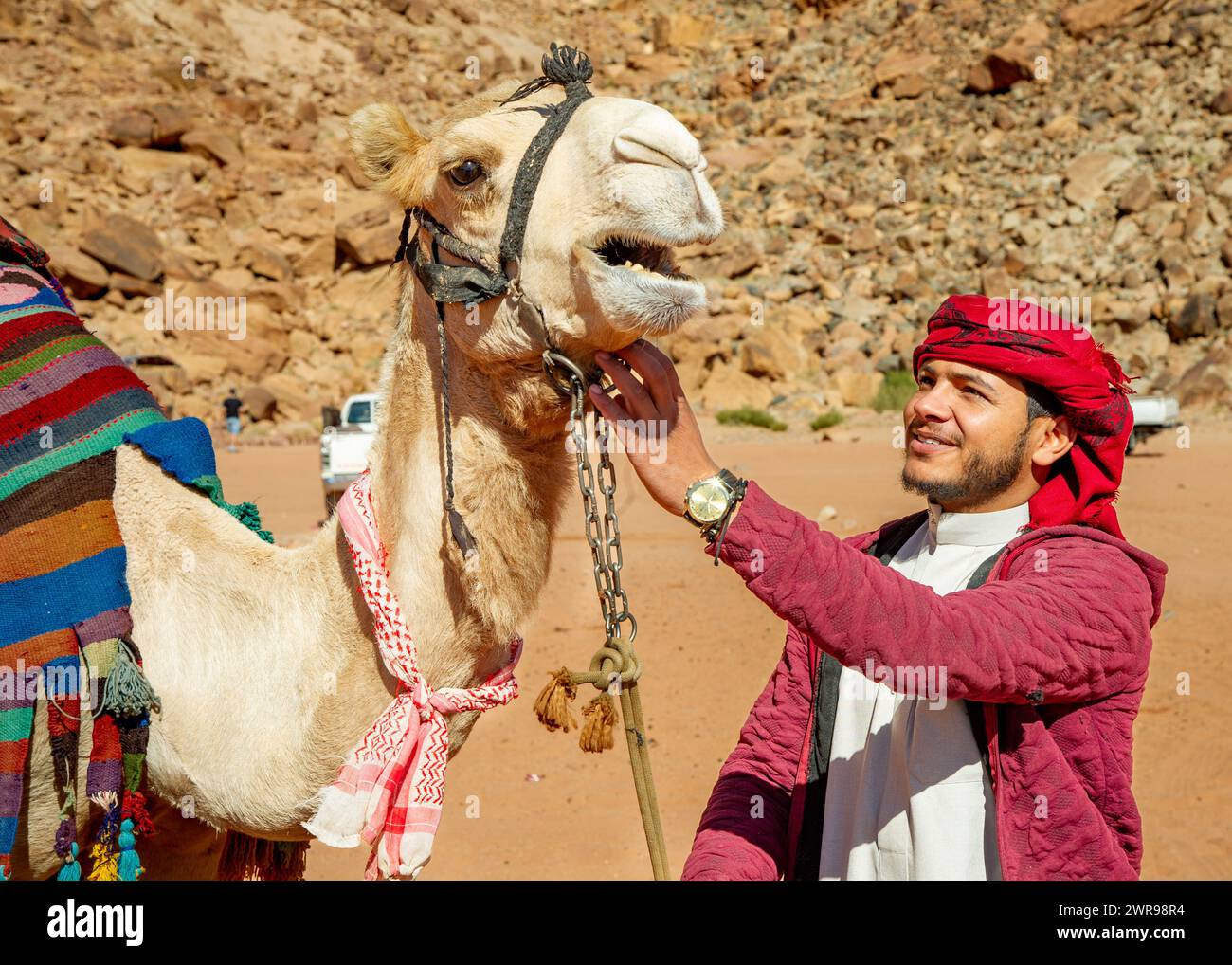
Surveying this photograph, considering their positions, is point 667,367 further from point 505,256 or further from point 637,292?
point 505,256

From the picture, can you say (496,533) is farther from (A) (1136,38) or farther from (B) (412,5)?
(B) (412,5)

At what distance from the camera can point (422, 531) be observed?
2.44 m

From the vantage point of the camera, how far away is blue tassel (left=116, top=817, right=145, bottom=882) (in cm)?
250

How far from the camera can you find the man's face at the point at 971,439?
2264 mm

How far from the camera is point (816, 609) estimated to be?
1.89 meters

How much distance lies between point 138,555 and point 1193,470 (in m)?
15.2

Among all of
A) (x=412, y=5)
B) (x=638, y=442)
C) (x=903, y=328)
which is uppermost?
(x=412, y=5)

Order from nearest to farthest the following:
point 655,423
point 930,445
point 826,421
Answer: point 655,423, point 930,445, point 826,421

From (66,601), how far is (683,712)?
5267 mm

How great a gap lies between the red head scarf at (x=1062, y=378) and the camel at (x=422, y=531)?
56cm

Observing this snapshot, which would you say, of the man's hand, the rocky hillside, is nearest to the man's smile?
the man's hand

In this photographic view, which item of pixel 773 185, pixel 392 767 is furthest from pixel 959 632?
pixel 773 185

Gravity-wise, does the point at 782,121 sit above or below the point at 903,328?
above

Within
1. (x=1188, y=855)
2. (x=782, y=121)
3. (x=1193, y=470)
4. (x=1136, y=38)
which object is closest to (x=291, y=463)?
(x=1193, y=470)
